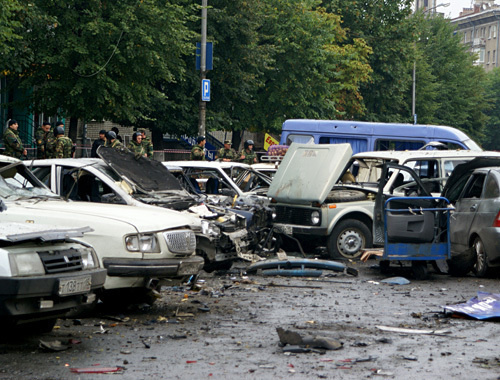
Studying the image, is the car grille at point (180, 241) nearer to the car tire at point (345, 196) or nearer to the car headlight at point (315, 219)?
the car headlight at point (315, 219)

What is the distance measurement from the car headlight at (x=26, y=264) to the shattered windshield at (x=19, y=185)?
2.27m

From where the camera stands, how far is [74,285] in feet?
Result: 23.3

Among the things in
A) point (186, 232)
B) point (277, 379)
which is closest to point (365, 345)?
point (277, 379)

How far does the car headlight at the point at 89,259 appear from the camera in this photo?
7.45 metres

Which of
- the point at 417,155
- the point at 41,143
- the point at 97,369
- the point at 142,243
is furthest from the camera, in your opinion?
the point at 41,143

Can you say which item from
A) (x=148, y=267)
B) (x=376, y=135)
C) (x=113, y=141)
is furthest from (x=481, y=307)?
(x=376, y=135)

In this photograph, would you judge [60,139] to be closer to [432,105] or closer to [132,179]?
[132,179]

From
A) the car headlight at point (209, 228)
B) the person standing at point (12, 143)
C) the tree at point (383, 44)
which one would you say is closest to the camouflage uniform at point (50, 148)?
the person standing at point (12, 143)

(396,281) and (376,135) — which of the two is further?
(376,135)

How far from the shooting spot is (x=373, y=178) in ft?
53.1

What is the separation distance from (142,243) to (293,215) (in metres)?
6.44

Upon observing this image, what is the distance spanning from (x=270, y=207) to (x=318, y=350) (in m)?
8.04

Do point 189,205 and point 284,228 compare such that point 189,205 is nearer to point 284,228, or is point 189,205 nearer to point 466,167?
point 284,228

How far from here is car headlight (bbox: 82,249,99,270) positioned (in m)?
7.45
